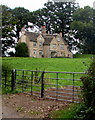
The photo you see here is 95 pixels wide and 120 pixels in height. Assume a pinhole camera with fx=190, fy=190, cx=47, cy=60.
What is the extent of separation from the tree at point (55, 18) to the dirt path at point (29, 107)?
136ft

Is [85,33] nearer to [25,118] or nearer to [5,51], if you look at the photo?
[5,51]

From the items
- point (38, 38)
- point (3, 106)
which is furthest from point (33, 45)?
point (3, 106)

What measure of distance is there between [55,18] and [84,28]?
10.8 m

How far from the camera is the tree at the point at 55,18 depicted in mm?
46500

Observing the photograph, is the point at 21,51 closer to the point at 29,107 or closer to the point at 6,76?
the point at 6,76

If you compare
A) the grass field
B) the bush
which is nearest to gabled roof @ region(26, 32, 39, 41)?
the grass field

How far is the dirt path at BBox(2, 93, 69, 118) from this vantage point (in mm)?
4754

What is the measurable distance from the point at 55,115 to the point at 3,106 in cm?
186

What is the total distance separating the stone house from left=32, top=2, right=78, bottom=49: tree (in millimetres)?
4981

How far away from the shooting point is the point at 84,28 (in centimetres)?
4041

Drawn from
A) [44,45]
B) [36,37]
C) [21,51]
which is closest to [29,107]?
[21,51]

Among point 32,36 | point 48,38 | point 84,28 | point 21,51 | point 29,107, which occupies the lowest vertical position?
point 29,107

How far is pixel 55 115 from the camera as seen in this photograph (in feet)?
14.9

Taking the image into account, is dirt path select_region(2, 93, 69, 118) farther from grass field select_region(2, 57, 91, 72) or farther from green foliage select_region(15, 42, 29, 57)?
green foliage select_region(15, 42, 29, 57)
